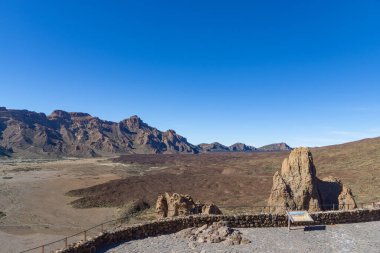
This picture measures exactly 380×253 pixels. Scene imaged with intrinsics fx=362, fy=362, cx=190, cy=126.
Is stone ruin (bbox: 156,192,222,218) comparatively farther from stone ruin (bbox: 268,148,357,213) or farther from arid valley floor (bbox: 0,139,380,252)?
stone ruin (bbox: 268,148,357,213)

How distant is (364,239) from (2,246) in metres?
27.1

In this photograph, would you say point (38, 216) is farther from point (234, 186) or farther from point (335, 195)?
point (335, 195)

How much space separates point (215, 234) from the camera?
20797 mm

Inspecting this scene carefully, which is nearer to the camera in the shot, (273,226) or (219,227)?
(219,227)

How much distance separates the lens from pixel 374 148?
76500 mm

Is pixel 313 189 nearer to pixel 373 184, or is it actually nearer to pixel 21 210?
pixel 373 184

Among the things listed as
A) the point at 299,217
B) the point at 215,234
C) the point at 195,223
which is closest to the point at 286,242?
the point at 299,217

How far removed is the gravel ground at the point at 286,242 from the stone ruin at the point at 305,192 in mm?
5472

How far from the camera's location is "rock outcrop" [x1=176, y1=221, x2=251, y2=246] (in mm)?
20281

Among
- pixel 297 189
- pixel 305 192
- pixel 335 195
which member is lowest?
pixel 335 195

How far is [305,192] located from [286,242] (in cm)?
965

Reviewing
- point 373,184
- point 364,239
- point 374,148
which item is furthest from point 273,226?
point 374,148

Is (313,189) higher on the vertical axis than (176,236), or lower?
higher

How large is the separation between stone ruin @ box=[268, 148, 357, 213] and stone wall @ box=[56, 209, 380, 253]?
9.47 feet
